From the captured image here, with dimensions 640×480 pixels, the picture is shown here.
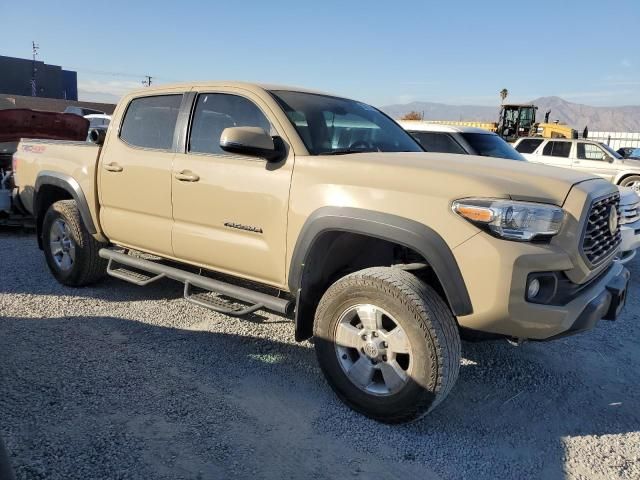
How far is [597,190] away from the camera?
308 cm

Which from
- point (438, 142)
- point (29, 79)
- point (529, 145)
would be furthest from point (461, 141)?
point (29, 79)

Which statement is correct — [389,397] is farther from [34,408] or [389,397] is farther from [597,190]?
[34,408]

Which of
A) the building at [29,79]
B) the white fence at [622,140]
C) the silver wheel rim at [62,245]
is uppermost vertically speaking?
the building at [29,79]

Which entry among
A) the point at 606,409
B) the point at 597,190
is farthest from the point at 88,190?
the point at 606,409

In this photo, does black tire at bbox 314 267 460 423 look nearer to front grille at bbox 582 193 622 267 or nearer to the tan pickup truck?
the tan pickup truck

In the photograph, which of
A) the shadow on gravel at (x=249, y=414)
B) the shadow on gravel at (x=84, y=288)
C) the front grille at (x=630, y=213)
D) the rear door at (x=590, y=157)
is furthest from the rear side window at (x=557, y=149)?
the shadow on gravel at (x=84, y=288)

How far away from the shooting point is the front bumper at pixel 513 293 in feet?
8.77

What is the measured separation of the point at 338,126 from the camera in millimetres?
3971

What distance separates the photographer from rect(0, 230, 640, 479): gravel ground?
2760 mm

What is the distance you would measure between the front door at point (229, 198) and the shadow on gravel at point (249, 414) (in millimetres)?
730

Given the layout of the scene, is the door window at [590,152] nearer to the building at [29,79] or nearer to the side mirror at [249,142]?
the side mirror at [249,142]

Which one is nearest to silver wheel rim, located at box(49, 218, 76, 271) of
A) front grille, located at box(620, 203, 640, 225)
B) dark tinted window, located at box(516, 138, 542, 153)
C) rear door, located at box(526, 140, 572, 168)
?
front grille, located at box(620, 203, 640, 225)

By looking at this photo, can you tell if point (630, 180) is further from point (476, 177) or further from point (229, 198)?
point (229, 198)

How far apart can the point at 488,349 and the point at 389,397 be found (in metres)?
1.58
